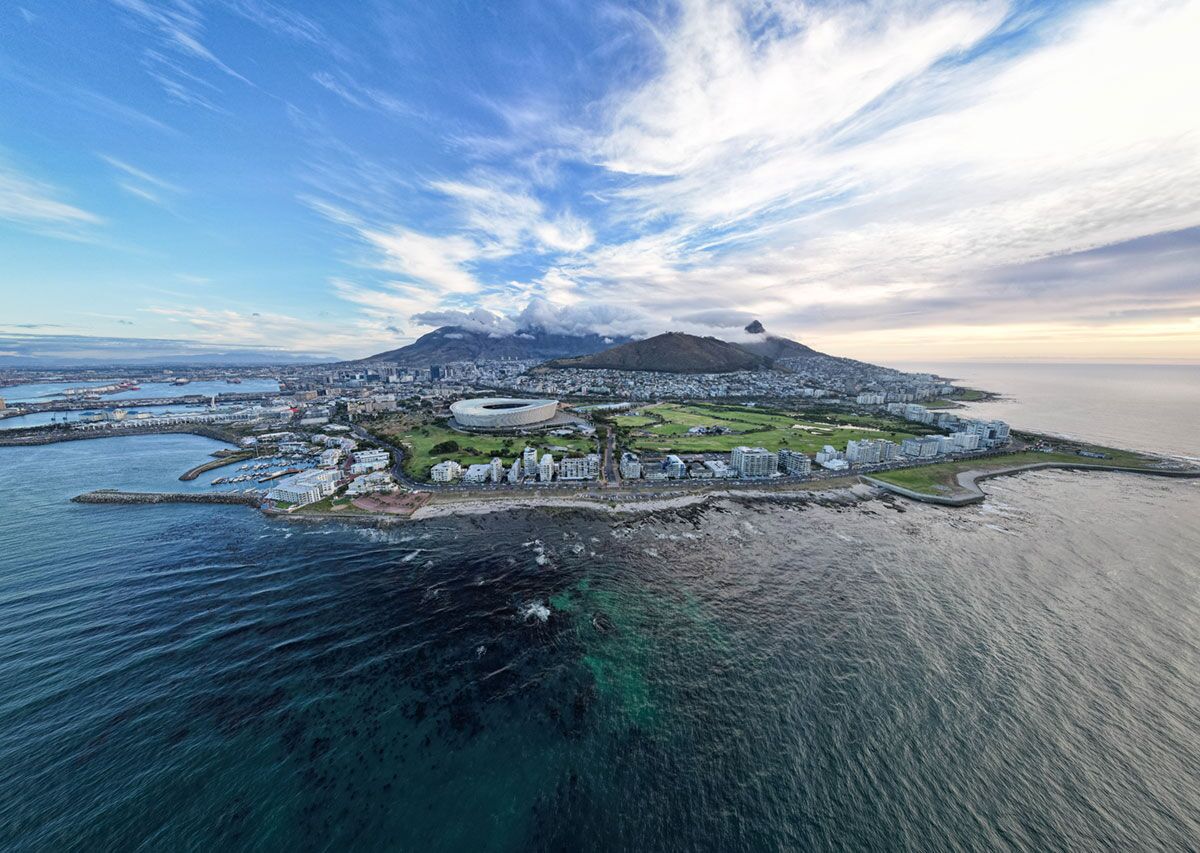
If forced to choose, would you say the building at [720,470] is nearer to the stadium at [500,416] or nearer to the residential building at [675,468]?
the residential building at [675,468]

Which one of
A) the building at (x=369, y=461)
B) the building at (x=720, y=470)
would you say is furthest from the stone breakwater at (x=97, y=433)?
the building at (x=720, y=470)

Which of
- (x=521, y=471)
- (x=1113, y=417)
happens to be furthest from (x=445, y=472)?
(x=1113, y=417)

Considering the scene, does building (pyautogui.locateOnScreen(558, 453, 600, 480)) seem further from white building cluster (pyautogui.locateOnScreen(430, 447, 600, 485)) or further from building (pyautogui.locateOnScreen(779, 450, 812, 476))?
building (pyautogui.locateOnScreen(779, 450, 812, 476))

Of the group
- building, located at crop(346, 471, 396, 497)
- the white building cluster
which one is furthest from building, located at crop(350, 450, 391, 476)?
the white building cluster

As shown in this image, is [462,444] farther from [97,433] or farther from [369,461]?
[97,433]

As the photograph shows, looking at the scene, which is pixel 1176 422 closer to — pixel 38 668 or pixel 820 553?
pixel 820 553

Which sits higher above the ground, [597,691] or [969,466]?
[969,466]
